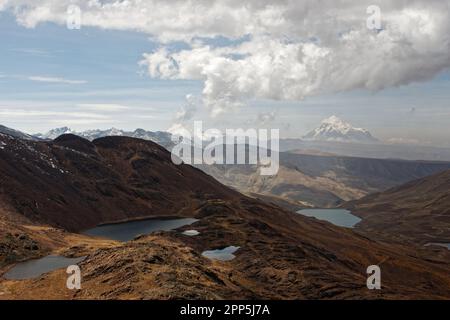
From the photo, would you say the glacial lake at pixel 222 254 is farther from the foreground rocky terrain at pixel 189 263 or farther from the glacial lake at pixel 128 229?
the glacial lake at pixel 128 229

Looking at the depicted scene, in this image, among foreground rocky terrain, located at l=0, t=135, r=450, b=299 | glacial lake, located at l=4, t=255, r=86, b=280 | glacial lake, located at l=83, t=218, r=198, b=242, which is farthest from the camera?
glacial lake, located at l=83, t=218, r=198, b=242

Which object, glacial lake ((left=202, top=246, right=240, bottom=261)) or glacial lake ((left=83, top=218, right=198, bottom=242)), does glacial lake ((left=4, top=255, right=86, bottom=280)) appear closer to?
glacial lake ((left=202, top=246, right=240, bottom=261))

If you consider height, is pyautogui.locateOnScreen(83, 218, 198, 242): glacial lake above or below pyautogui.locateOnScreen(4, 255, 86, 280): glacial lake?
below

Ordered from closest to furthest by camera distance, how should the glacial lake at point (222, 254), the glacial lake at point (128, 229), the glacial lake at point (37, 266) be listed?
the glacial lake at point (37, 266) → the glacial lake at point (222, 254) → the glacial lake at point (128, 229)

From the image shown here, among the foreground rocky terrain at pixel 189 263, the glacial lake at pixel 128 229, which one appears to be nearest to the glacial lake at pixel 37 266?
the foreground rocky terrain at pixel 189 263

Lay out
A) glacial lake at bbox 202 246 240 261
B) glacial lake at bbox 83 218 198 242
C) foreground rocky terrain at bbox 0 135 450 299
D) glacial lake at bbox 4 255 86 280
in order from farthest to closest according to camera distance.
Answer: glacial lake at bbox 83 218 198 242 → glacial lake at bbox 202 246 240 261 → glacial lake at bbox 4 255 86 280 → foreground rocky terrain at bbox 0 135 450 299

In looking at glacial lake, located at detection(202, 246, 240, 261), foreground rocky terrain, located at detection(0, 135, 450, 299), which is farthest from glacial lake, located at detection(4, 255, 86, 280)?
glacial lake, located at detection(202, 246, 240, 261)
